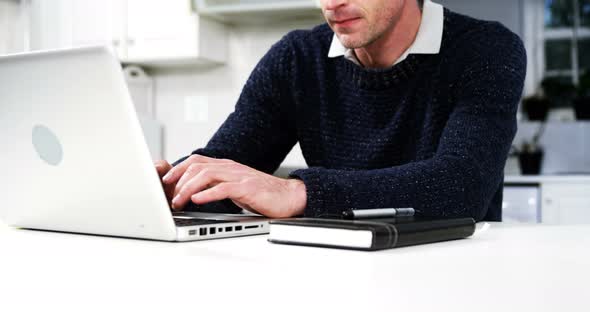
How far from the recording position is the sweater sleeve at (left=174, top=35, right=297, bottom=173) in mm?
1562

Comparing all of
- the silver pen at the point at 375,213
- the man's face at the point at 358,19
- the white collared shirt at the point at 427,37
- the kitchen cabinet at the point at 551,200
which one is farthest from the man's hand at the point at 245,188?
the kitchen cabinet at the point at 551,200

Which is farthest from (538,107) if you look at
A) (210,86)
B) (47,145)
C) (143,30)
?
(47,145)

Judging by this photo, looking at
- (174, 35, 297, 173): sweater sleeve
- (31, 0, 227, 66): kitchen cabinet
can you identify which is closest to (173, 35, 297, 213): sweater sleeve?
(174, 35, 297, 173): sweater sleeve

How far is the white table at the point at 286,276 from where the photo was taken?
507 millimetres

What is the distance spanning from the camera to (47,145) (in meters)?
0.88

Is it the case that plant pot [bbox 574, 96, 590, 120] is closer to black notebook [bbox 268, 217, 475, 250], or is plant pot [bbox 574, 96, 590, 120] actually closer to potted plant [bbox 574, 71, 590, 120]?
potted plant [bbox 574, 71, 590, 120]

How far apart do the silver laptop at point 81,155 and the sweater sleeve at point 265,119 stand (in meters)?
0.58

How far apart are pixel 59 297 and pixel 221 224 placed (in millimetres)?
391

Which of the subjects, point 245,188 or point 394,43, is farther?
point 394,43

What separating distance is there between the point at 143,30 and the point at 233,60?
444mm

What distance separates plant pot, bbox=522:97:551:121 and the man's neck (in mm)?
2272

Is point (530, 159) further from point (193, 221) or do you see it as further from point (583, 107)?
point (193, 221)

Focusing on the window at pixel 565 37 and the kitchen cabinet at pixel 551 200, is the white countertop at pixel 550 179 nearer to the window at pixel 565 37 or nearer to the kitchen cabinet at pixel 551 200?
the kitchen cabinet at pixel 551 200

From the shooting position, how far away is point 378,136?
1.51m
